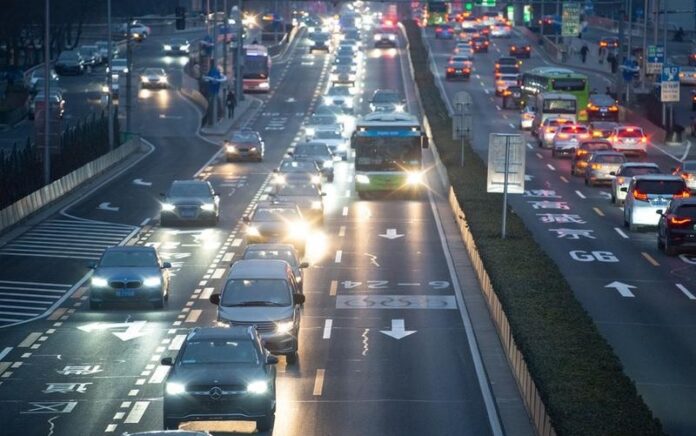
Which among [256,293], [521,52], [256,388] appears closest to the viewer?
[256,388]

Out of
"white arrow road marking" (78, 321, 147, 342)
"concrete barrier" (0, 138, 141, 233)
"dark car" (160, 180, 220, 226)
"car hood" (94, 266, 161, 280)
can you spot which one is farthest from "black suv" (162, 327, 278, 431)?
"dark car" (160, 180, 220, 226)

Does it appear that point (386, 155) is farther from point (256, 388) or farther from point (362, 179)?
point (256, 388)

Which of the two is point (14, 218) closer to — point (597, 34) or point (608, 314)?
point (608, 314)

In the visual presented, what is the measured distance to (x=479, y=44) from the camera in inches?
5935

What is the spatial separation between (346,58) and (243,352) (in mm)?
103111

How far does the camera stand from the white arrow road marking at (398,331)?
113 feet

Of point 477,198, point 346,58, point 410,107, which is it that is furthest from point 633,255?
point 346,58

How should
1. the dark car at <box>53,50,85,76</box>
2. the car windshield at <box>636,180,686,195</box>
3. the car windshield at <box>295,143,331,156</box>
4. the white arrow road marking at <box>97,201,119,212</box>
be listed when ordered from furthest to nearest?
1. the dark car at <box>53,50,85,76</box>
2. the car windshield at <box>295,143,331,156</box>
3. the white arrow road marking at <box>97,201,119,212</box>
4. the car windshield at <box>636,180,686,195</box>

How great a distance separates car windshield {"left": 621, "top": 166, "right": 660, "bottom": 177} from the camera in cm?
5778

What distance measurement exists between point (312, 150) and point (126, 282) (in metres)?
33.2

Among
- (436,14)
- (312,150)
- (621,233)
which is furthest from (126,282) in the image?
(436,14)

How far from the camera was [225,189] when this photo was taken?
65.3 meters

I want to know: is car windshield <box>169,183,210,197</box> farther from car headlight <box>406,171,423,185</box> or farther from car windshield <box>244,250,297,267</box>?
car windshield <box>244,250,297,267</box>

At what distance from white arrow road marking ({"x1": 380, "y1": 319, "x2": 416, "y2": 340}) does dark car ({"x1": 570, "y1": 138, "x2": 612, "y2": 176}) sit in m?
34.7
